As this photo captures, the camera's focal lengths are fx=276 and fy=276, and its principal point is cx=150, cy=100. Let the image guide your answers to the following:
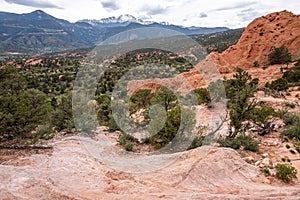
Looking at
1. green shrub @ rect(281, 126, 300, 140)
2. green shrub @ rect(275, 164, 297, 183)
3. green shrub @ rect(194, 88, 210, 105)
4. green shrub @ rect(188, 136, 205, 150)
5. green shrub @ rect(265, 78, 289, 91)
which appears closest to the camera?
green shrub @ rect(275, 164, 297, 183)

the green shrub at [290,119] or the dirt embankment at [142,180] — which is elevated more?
the green shrub at [290,119]

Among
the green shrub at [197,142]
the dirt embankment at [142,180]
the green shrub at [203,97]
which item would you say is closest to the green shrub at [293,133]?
the green shrub at [197,142]

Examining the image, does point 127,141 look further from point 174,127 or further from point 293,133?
point 293,133

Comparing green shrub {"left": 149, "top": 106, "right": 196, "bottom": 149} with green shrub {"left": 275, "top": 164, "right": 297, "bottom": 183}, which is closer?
green shrub {"left": 275, "top": 164, "right": 297, "bottom": 183}

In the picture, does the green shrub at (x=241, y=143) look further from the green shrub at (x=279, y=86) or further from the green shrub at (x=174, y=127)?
the green shrub at (x=279, y=86)

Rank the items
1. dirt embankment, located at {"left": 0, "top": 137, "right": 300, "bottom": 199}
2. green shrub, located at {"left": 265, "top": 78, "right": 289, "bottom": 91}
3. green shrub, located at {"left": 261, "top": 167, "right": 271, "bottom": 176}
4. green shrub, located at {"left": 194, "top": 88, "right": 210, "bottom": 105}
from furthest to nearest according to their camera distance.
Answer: green shrub, located at {"left": 265, "top": 78, "right": 289, "bottom": 91}
green shrub, located at {"left": 194, "top": 88, "right": 210, "bottom": 105}
green shrub, located at {"left": 261, "top": 167, "right": 271, "bottom": 176}
dirt embankment, located at {"left": 0, "top": 137, "right": 300, "bottom": 199}

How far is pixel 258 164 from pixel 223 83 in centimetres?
1633

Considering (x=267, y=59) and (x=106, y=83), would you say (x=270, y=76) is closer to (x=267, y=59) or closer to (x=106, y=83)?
(x=267, y=59)

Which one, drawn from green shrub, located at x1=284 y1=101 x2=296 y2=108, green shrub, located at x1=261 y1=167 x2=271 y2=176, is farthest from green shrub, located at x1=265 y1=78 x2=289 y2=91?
green shrub, located at x1=261 y1=167 x2=271 y2=176

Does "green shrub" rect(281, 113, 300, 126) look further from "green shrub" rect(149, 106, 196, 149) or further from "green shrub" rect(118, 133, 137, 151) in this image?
"green shrub" rect(118, 133, 137, 151)

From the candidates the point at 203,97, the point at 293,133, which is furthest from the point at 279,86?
the point at 293,133

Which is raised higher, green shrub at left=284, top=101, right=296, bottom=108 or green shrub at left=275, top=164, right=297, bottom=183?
green shrub at left=284, top=101, right=296, bottom=108

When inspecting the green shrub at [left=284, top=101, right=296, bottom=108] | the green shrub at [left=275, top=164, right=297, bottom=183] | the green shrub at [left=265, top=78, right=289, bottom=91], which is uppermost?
the green shrub at [left=265, top=78, right=289, bottom=91]

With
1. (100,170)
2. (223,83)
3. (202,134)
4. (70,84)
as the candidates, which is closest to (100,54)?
(70,84)
